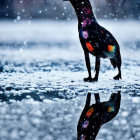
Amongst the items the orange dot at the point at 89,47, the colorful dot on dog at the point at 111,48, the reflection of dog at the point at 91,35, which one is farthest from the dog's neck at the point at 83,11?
the colorful dot on dog at the point at 111,48

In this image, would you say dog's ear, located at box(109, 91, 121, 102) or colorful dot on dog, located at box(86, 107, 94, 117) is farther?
dog's ear, located at box(109, 91, 121, 102)

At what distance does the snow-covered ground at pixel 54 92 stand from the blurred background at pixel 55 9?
8.09 meters

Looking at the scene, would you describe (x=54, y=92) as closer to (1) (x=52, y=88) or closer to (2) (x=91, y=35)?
(1) (x=52, y=88)

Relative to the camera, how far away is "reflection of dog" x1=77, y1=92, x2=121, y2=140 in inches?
184

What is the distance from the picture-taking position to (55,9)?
2397cm

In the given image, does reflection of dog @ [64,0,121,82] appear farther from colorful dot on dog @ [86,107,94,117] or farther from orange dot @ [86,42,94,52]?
colorful dot on dog @ [86,107,94,117]

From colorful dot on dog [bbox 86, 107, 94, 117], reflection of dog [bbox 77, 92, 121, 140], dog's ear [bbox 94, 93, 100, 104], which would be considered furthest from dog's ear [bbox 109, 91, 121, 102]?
colorful dot on dog [bbox 86, 107, 94, 117]

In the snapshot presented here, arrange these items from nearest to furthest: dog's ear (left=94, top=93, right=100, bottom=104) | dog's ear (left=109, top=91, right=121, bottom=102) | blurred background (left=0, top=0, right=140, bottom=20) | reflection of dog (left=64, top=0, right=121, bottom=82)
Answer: dog's ear (left=94, top=93, right=100, bottom=104)
dog's ear (left=109, top=91, right=121, bottom=102)
reflection of dog (left=64, top=0, right=121, bottom=82)
blurred background (left=0, top=0, right=140, bottom=20)

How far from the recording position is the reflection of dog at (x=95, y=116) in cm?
468

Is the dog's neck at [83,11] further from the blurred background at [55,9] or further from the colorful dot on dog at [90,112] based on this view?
the blurred background at [55,9]

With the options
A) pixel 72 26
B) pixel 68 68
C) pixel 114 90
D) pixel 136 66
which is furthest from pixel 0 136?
pixel 72 26

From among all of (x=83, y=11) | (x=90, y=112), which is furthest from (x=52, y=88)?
(x=90, y=112)

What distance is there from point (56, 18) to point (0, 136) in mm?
20695

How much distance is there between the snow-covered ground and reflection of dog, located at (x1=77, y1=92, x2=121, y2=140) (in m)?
0.07
